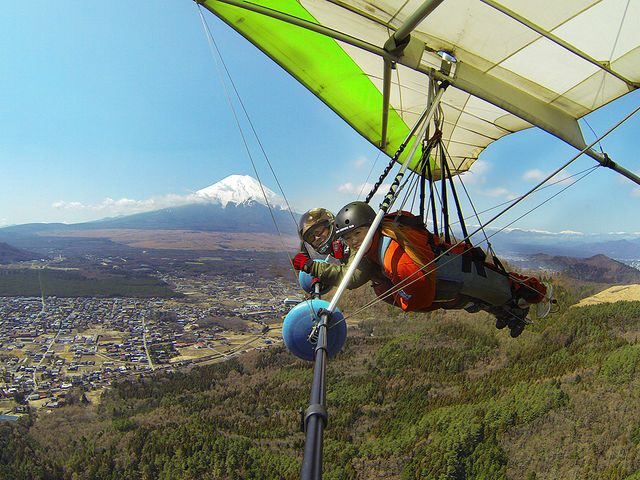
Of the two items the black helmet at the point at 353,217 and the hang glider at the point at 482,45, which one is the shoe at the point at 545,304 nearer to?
the hang glider at the point at 482,45

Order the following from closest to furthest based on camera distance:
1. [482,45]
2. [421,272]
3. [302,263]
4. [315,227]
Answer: [421,272], [482,45], [302,263], [315,227]

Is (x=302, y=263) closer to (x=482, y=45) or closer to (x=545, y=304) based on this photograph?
(x=482, y=45)

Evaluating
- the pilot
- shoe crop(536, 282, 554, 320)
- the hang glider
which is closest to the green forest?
shoe crop(536, 282, 554, 320)

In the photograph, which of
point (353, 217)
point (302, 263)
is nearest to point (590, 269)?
point (353, 217)

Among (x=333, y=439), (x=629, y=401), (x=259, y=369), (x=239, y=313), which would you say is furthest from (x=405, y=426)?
(x=239, y=313)

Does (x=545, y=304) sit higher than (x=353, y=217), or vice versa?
(x=353, y=217)

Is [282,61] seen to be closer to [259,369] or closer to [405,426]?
[405,426]

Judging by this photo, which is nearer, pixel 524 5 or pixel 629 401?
pixel 524 5
